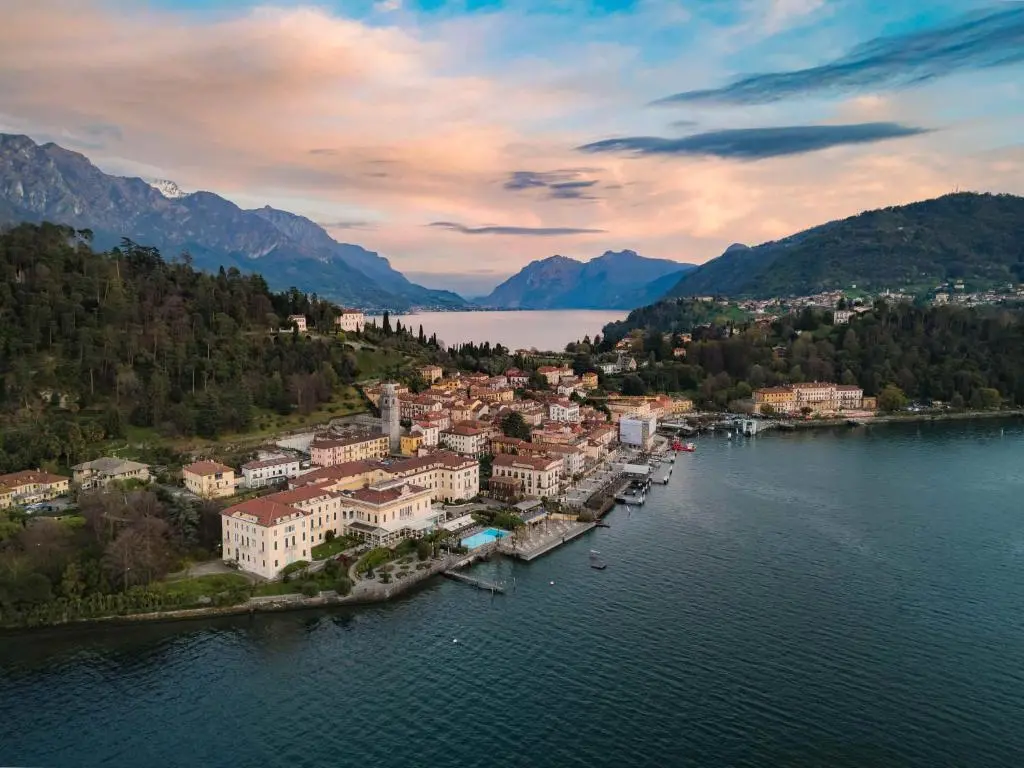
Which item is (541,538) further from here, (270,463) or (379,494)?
(270,463)

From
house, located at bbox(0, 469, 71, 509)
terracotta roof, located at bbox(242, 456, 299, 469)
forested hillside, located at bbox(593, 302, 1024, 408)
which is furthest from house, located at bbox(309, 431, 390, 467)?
forested hillside, located at bbox(593, 302, 1024, 408)

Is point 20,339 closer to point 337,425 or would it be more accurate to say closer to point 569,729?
point 337,425

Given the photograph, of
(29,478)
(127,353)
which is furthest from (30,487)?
(127,353)

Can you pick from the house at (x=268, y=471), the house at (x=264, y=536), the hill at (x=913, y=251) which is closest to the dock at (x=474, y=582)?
the house at (x=264, y=536)

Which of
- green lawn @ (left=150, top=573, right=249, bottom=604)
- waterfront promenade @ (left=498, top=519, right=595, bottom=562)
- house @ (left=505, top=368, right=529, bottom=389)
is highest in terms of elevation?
house @ (left=505, top=368, right=529, bottom=389)

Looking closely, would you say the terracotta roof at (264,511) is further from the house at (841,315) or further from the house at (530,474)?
the house at (841,315)

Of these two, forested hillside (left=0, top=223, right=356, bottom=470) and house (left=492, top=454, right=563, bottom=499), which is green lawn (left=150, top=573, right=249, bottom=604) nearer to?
forested hillside (left=0, top=223, right=356, bottom=470)
